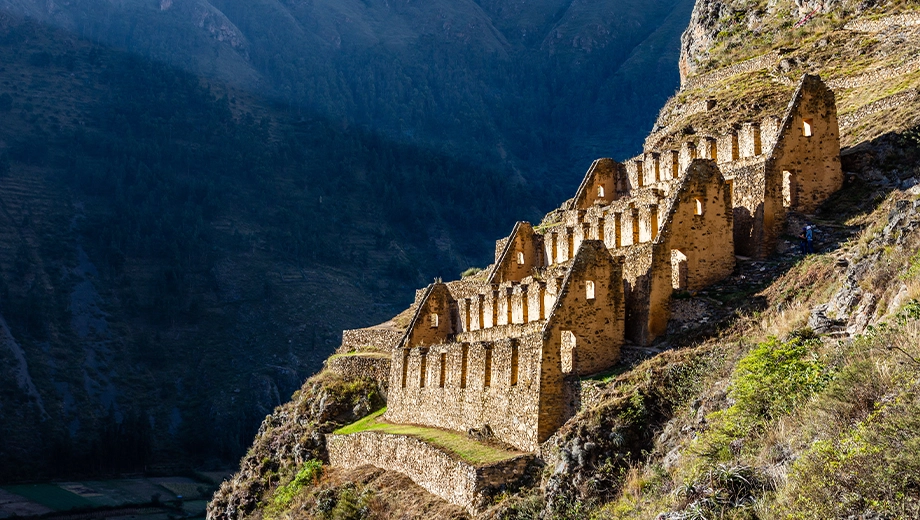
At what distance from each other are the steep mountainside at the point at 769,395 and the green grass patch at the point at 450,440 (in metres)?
1.56

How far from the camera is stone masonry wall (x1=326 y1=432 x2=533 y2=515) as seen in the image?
94.1ft

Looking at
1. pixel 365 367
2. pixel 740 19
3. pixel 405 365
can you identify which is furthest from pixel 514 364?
pixel 740 19

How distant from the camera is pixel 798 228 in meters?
32.5

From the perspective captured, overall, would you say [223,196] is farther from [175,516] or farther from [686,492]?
[686,492]

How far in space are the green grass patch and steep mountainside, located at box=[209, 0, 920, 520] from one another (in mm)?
1564

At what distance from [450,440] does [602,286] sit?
6.40 metres

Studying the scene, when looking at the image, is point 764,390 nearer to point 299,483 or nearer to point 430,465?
point 430,465

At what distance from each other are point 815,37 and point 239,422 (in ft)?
212

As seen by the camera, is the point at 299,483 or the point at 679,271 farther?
the point at 299,483

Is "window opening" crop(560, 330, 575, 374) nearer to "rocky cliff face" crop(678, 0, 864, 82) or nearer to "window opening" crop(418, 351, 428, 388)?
"window opening" crop(418, 351, 428, 388)

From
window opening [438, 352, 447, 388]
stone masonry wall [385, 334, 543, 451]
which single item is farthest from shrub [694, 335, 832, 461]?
window opening [438, 352, 447, 388]

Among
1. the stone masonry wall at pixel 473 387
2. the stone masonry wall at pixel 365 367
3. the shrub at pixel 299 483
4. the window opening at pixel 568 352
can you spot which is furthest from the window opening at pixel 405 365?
the window opening at pixel 568 352

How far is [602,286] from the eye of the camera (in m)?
30.8

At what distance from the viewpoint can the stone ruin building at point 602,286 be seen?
3034 centimetres
